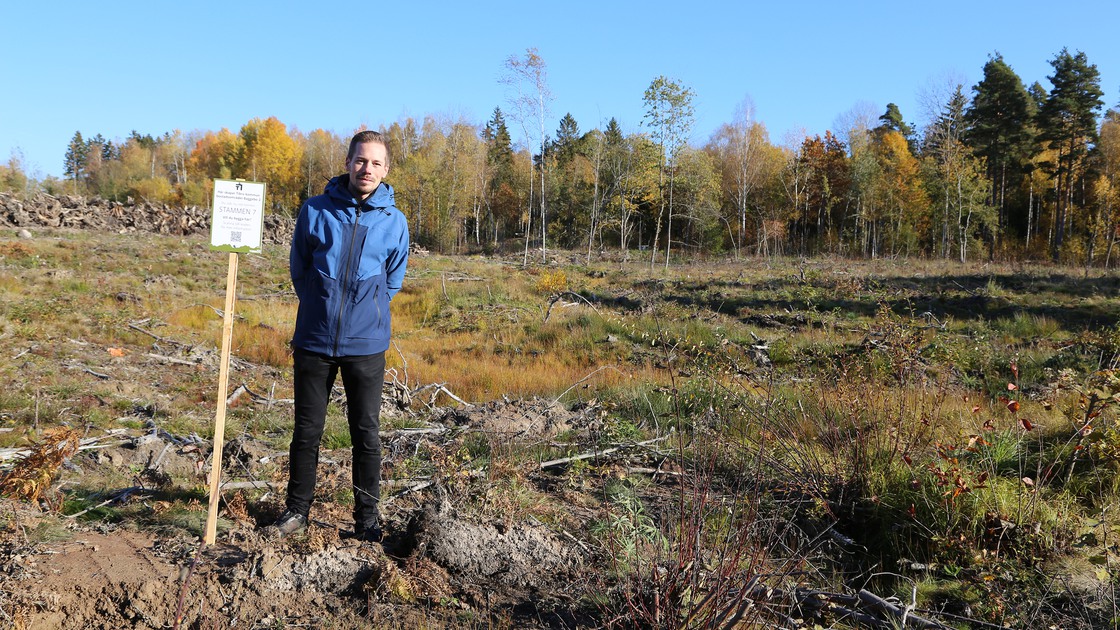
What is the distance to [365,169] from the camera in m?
3.28

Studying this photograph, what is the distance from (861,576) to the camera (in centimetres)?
360

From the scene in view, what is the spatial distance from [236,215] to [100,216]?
98.0 feet

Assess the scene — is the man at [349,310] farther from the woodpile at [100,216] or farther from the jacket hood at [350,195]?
the woodpile at [100,216]

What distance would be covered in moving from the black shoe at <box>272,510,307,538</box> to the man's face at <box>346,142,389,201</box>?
1.67m

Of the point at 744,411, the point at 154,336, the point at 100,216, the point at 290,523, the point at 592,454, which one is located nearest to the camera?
the point at 290,523

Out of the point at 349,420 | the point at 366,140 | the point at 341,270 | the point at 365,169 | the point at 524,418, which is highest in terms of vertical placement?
the point at 366,140

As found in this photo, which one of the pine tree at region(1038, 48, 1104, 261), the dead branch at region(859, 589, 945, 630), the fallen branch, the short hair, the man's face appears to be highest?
the pine tree at region(1038, 48, 1104, 261)

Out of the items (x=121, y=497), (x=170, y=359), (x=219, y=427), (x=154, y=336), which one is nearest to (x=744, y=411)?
(x=219, y=427)


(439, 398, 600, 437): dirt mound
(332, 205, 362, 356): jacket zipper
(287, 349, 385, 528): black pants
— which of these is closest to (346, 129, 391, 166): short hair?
(332, 205, 362, 356): jacket zipper

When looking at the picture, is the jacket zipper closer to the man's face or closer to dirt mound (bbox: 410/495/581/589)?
the man's face

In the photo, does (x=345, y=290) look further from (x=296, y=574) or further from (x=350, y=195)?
(x=296, y=574)

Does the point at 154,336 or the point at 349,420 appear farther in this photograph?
the point at 154,336

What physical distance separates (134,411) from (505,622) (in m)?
5.31

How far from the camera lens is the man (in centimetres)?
326
